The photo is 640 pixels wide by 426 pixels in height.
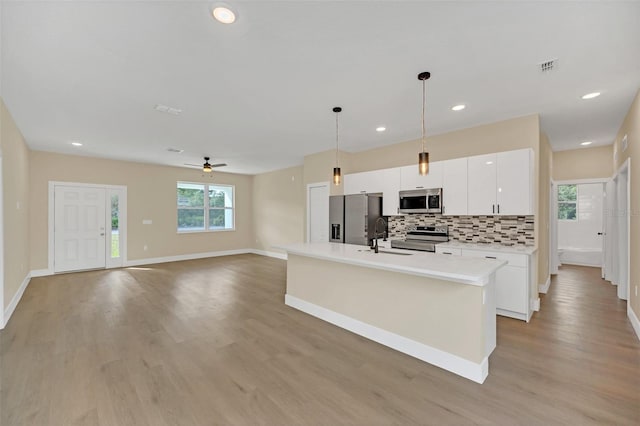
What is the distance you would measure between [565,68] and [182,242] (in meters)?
8.64

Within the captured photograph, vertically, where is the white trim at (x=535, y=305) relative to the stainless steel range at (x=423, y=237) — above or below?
below

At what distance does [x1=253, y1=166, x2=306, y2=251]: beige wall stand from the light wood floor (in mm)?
4027

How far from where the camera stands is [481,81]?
2.81 meters

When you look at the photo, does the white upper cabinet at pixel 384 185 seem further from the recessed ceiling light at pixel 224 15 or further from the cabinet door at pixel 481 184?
the recessed ceiling light at pixel 224 15

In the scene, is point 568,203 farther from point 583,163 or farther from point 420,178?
point 420,178

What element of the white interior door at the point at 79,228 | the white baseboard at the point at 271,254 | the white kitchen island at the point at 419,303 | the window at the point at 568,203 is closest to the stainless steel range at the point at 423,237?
the white kitchen island at the point at 419,303

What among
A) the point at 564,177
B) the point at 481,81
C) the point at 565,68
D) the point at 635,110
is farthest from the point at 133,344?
the point at 564,177

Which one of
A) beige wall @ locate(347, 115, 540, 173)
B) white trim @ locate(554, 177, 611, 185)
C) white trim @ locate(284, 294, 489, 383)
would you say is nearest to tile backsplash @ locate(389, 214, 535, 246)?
beige wall @ locate(347, 115, 540, 173)

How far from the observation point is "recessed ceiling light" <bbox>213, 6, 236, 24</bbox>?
181cm

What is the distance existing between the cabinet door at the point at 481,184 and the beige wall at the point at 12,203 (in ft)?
19.8

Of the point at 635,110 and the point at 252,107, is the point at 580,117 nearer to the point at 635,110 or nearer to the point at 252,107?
the point at 635,110

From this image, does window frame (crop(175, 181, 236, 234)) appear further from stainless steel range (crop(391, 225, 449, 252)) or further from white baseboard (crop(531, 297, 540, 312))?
white baseboard (crop(531, 297, 540, 312))

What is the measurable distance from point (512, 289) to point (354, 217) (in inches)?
107

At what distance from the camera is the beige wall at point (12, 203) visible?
3445mm
